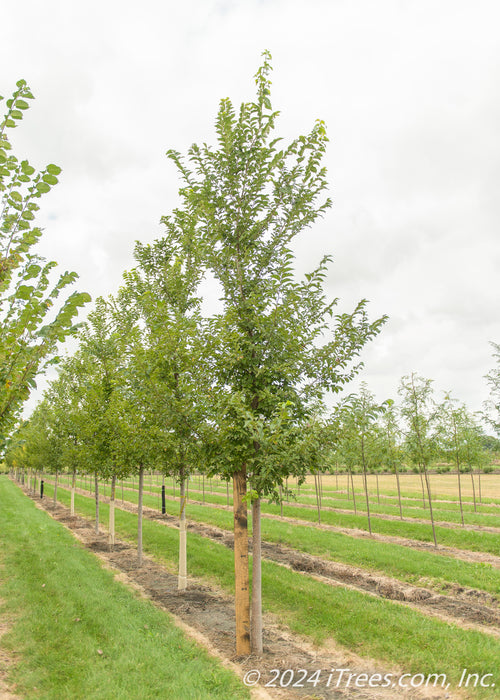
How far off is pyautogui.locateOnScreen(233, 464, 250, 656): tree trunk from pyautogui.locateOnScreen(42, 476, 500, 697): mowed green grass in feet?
4.51

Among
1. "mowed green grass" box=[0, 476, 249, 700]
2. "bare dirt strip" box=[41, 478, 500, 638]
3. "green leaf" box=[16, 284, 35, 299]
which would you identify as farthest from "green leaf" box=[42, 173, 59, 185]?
"bare dirt strip" box=[41, 478, 500, 638]

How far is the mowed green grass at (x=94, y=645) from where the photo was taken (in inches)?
199

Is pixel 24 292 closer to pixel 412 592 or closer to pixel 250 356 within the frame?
pixel 250 356

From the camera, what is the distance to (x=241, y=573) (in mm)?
6340

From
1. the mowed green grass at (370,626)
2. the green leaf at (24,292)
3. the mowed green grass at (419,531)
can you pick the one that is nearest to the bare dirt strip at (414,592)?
the mowed green grass at (370,626)

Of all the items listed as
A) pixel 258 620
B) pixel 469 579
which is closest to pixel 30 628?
pixel 258 620

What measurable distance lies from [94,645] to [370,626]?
4390mm

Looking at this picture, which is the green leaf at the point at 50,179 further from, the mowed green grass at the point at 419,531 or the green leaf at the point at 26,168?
the mowed green grass at the point at 419,531

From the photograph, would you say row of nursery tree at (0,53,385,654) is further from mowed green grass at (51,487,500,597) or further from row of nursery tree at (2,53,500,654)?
mowed green grass at (51,487,500,597)

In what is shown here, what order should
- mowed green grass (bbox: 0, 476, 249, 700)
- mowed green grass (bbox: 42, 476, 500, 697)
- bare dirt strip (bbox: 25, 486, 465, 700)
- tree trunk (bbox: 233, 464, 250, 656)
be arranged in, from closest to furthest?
1. mowed green grass (bbox: 0, 476, 249, 700)
2. bare dirt strip (bbox: 25, 486, 465, 700)
3. mowed green grass (bbox: 42, 476, 500, 697)
4. tree trunk (bbox: 233, 464, 250, 656)

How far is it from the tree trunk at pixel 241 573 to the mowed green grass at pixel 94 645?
535 millimetres

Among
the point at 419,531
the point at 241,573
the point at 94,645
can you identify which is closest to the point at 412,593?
the point at 241,573

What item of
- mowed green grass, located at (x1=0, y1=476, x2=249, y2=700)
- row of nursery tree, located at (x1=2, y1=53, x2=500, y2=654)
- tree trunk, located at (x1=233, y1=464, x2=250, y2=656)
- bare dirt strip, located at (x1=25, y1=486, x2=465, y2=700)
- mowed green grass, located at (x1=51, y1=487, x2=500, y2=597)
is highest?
row of nursery tree, located at (x1=2, y1=53, x2=500, y2=654)

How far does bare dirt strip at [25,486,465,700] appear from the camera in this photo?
530 cm
